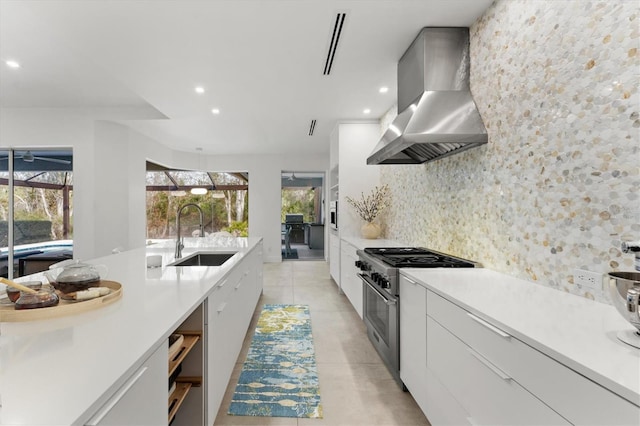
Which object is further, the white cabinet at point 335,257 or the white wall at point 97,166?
the white cabinet at point 335,257

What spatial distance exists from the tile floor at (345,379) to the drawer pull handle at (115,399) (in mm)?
1262

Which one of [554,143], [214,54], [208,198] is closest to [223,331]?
[554,143]

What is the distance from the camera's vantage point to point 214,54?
2637 mm

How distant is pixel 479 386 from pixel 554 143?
1223 mm

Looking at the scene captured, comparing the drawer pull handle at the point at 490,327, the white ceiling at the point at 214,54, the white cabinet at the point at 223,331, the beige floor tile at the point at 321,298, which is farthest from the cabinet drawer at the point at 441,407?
the white ceiling at the point at 214,54

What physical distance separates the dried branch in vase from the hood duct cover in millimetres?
1722

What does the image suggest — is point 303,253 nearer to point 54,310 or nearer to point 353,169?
point 353,169

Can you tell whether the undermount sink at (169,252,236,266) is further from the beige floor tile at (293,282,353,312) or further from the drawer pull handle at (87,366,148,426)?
the drawer pull handle at (87,366,148,426)

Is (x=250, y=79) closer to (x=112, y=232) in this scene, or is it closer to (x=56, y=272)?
(x=56, y=272)

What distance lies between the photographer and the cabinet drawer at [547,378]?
0.71m

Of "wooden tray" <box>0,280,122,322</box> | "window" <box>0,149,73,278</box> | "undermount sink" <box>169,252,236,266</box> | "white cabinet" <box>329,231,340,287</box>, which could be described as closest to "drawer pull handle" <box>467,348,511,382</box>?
"wooden tray" <box>0,280,122,322</box>

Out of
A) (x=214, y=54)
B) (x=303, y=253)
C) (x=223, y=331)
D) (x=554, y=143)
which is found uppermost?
(x=214, y=54)

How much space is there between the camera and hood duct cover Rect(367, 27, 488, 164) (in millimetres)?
2047

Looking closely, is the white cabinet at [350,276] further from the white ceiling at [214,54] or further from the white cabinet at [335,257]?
the white ceiling at [214,54]
